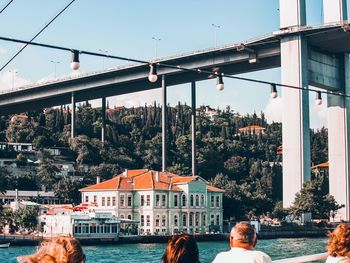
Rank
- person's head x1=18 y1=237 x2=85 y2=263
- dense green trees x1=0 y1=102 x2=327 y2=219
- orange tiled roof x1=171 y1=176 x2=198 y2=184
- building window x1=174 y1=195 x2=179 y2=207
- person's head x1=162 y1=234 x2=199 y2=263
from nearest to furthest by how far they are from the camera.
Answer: person's head x1=18 y1=237 x2=85 y2=263, person's head x1=162 y1=234 x2=199 y2=263, building window x1=174 y1=195 x2=179 y2=207, orange tiled roof x1=171 y1=176 x2=198 y2=184, dense green trees x1=0 y1=102 x2=327 y2=219

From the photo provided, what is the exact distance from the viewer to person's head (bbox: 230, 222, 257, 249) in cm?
422

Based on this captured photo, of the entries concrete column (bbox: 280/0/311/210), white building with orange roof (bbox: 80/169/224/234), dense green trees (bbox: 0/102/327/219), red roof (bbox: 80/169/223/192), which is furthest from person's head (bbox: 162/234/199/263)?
dense green trees (bbox: 0/102/327/219)

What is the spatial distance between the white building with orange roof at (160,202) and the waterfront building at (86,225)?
4367 mm

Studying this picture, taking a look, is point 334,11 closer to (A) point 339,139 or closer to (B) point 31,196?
(A) point 339,139

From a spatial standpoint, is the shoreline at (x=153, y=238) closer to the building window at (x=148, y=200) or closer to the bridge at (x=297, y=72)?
the bridge at (x=297, y=72)

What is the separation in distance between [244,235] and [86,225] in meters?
52.5

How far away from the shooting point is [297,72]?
2253 inches

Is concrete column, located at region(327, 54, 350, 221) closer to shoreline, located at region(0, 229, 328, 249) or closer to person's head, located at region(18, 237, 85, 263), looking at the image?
shoreline, located at region(0, 229, 328, 249)

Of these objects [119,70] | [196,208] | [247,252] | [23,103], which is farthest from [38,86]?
[247,252]

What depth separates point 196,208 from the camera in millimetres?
63500

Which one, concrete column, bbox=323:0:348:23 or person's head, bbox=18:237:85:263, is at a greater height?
concrete column, bbox=323:0:348:23

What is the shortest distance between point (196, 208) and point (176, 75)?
49.0 feet

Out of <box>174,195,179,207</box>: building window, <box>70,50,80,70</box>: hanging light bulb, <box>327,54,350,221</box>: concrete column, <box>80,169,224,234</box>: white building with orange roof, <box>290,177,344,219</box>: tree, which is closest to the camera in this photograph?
<box>70,50,80,70</box>: hanging light bulb

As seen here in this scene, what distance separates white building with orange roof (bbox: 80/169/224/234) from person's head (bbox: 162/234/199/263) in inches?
2238
